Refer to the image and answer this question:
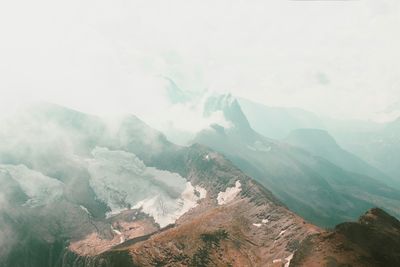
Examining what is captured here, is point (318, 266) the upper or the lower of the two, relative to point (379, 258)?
lower

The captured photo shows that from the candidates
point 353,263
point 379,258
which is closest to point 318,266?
point 353,263

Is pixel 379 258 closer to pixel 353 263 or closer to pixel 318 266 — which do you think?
pixel 353 263
